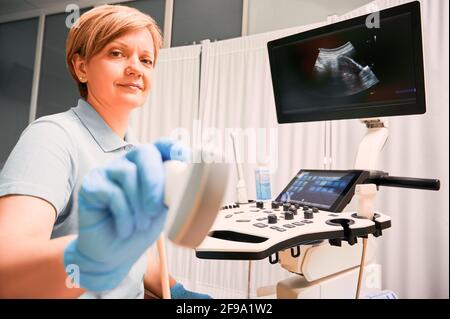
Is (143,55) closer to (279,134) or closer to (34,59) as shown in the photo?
(34,59)

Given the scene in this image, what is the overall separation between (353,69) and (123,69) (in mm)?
691

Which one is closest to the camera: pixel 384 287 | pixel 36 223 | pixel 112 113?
pixel 36 223

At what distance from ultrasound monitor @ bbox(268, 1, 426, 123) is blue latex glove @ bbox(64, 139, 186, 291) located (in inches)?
28.7

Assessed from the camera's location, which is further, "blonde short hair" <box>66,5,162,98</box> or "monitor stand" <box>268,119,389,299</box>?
"monitor stand" <box>268,119,389,299</box>

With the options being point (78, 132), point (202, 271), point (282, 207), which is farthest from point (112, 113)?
point (202, 271)

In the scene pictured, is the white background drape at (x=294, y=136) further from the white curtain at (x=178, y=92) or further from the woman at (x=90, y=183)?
the woman at (x=90, y=183)

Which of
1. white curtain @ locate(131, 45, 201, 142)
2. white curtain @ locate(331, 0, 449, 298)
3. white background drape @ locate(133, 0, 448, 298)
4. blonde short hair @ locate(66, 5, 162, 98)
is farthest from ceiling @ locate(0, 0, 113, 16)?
white curtain @ locate(331, 0, 449, 298)

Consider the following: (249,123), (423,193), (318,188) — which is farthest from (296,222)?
(249,123)

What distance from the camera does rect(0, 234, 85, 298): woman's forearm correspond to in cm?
22

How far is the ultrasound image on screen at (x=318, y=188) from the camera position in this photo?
761 mm

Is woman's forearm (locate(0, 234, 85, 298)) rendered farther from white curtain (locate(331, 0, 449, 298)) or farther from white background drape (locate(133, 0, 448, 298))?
white curtain (locate(331, 0, 449, 298))

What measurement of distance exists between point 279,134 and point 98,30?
4.98 ft

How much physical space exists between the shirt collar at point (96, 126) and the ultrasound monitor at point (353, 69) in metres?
0.68

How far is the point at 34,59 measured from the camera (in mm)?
495
